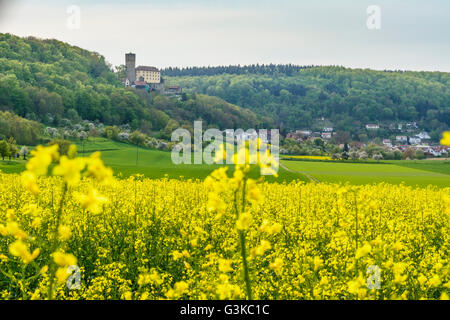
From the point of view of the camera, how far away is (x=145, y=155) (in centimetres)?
5088

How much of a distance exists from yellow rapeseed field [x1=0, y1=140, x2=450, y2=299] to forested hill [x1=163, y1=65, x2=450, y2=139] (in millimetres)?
119962

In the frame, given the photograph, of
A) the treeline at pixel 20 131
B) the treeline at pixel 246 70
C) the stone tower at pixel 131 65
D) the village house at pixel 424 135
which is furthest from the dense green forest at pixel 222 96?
the treeline at pixel 20 131

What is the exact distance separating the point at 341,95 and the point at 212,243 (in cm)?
14569

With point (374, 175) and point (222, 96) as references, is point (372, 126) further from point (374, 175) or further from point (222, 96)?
point (374, 175)

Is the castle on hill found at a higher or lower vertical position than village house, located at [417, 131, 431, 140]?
higher

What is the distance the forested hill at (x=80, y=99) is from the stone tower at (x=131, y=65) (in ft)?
63.9

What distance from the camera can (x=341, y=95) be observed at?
478 ft

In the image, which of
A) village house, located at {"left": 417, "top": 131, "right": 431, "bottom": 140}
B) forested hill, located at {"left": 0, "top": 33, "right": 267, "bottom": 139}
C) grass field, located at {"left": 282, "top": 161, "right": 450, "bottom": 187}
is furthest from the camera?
village house, located at {"left": 417, "top": 131, "right": 431, "bottom": 140}

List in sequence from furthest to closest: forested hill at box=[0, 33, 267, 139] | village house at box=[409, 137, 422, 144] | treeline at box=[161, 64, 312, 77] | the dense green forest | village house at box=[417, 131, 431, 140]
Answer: treeline at box=[161, 64, 312, 77] → village house at box=[417, 131, 431, 140] → village house at box=[409, 137, 422, 144] → the dense green forest → forested hill at box=[0, 33, 267, 139]

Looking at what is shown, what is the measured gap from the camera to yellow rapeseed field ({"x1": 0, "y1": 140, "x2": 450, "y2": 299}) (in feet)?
8.55

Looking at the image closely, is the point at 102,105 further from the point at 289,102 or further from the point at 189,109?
the point at 289,102

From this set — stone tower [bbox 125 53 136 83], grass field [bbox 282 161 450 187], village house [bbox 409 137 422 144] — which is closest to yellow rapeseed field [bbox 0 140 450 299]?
grass field [bbox 282 161 450 187]

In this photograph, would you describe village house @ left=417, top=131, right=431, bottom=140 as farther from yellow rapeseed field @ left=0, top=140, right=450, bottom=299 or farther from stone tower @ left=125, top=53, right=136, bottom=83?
yellow rapeseed field @ left=0, top=140, right=450, bottom=299

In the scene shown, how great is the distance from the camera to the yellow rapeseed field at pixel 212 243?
2607 millimetres
